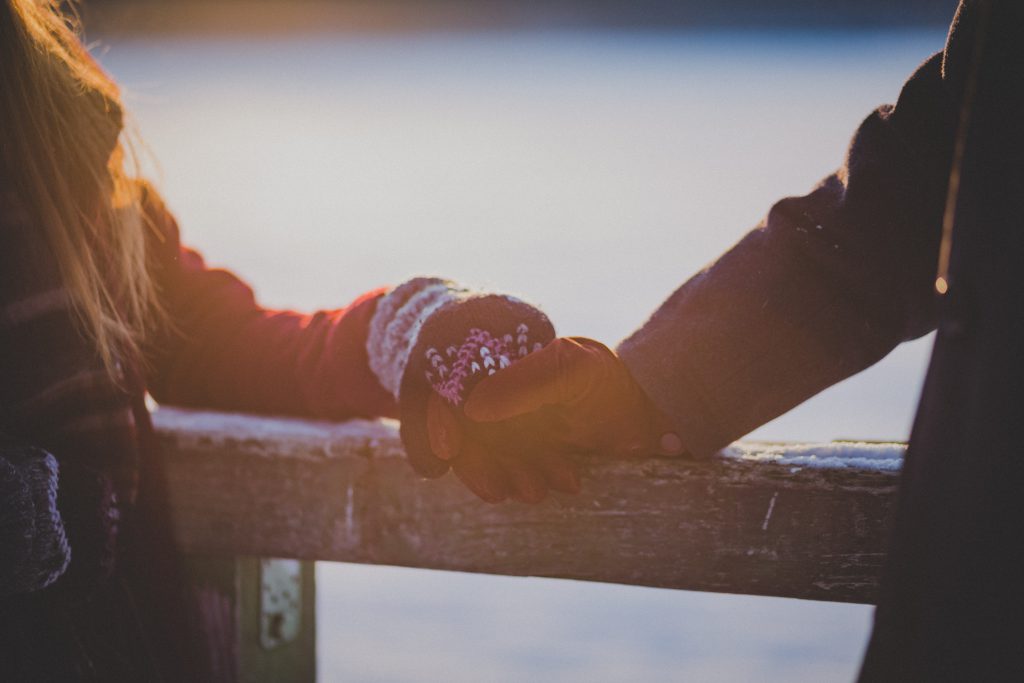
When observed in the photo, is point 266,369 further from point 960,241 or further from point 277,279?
point 277,279

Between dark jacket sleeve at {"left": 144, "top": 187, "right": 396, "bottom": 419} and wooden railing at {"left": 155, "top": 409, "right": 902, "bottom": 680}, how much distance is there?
3 centimetres

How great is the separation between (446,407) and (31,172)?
508 millimetres

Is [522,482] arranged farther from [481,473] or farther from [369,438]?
[369,438]

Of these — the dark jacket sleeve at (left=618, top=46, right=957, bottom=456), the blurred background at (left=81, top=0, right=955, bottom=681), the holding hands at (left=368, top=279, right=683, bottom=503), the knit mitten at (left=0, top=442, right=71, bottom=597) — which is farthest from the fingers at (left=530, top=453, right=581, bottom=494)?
the knit mitten at (left=0, top=442, right=71, bottom=597)

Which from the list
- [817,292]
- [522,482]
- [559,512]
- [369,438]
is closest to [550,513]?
[559,512]

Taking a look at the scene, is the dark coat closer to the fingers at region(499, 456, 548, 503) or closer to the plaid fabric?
the fingers at region(499, 456, 548, 503)

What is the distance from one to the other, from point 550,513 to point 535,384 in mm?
197

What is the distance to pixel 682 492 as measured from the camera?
33.9 inches

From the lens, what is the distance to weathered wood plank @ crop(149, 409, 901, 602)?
2.75 feet

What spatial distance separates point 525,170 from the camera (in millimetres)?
6488

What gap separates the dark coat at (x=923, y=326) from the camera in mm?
535

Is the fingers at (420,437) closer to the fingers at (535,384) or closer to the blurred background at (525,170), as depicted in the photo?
the fingers at (535,384)

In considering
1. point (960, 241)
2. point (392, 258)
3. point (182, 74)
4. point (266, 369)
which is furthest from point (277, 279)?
point (182, 74)

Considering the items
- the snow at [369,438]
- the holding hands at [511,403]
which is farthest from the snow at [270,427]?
the holding hands at [511,403]
